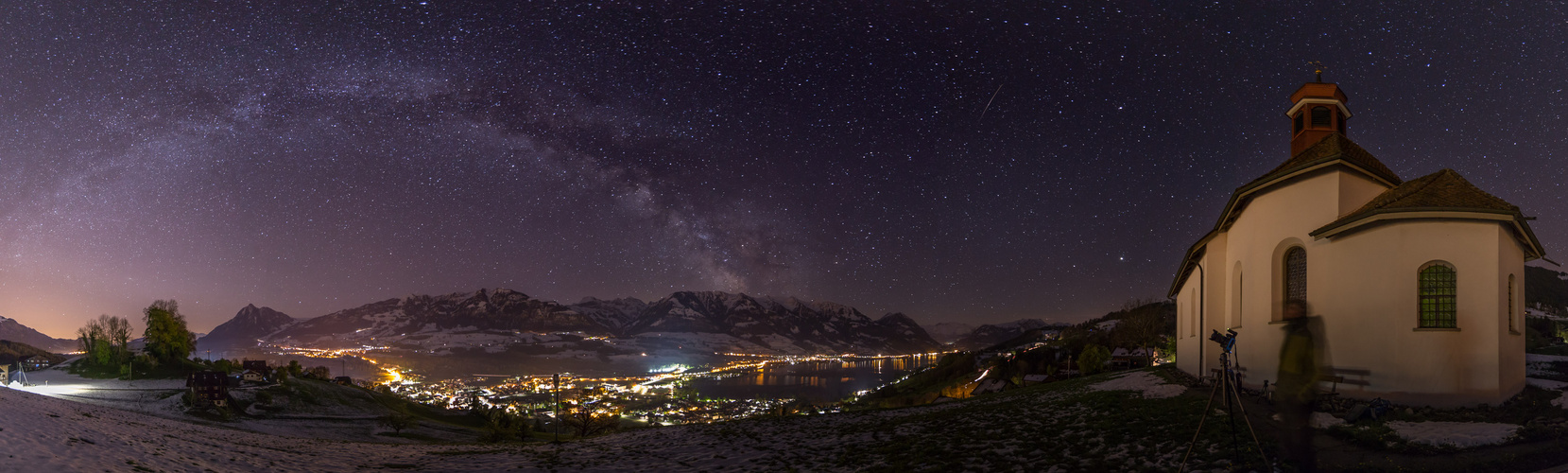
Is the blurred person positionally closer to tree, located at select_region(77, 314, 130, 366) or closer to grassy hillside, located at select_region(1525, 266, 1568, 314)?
grassy hillside, located at select_region(1525, 266, 1568, 314)

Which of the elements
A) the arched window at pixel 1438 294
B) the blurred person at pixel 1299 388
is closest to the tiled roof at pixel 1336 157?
the arched window at pixel 1438 294

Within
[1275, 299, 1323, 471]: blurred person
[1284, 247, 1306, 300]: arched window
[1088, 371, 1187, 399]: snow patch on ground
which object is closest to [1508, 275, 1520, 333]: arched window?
A: [1284, 247, 1306, 300]: arched window

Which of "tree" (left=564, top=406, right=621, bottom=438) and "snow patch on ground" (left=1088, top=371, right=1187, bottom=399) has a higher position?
"snow patch on ground" (left=1088, top=371, right=1187, bottom=399)

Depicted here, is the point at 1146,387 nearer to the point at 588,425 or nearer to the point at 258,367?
the point at 588,425

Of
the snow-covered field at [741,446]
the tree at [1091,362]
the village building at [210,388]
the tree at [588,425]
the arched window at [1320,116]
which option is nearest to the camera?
the snow-covered field at [741,446]

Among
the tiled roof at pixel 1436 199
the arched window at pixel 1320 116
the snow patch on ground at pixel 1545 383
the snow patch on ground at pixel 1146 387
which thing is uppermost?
the arched window at pixel 1320 116

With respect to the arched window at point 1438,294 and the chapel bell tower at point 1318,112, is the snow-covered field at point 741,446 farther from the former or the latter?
the chapel bell tower at point 1318,112
